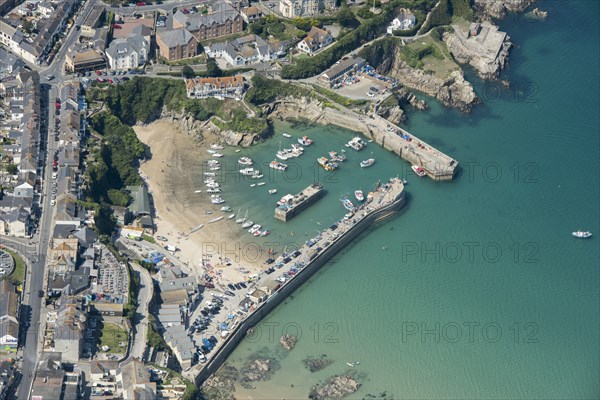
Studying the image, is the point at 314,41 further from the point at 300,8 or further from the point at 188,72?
the point at 188,72

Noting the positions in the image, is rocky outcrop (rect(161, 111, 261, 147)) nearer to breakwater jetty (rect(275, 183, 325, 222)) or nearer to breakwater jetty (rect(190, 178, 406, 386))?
breakwater jetty (rect(275, 183, 325, 222))

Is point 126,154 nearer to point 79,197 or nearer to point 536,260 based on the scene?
point 79,197

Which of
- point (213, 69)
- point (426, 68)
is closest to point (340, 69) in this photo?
point (426, 68)

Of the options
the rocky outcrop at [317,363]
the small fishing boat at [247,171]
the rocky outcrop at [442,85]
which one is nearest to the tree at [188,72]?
the small fishing boat at [247,171]

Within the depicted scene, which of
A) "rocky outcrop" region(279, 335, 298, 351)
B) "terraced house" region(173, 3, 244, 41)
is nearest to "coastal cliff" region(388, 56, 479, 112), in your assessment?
"terraced house" region(173, 3, 244, 41)

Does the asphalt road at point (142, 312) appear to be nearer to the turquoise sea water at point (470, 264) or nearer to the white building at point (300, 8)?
the turquoise sea water at point (470, 264)

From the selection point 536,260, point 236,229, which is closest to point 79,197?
point 236,229
